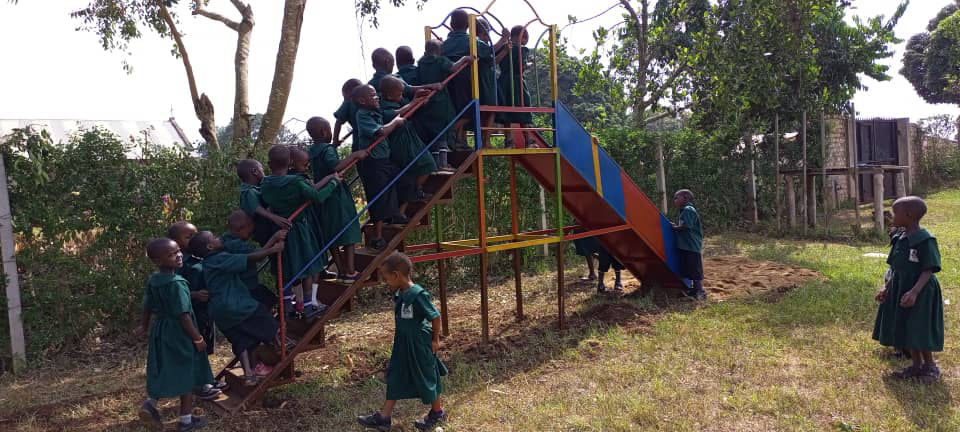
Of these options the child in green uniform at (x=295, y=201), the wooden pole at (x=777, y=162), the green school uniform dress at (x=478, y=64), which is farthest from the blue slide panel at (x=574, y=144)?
the wooden pole at (x=777, y=162)

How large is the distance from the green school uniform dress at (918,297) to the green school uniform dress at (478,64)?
357 cm

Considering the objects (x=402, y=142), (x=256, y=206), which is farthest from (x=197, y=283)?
(x=402, y=142)

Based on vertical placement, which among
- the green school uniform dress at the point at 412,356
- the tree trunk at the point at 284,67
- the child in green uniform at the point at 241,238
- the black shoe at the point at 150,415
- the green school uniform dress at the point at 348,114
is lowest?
the black shoe at the point at 150,415

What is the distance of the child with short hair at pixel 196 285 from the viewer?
183 inches

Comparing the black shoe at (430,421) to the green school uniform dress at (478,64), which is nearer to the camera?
the black shoe at (430,421)

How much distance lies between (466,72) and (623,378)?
308 cm

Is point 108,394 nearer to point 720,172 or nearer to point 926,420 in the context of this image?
point 926,420

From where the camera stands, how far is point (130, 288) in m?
6.75

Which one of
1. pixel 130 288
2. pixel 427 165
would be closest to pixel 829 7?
pixel 427 165

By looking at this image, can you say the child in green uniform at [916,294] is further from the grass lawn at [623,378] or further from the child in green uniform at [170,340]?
the child in green uniform at [170,340]

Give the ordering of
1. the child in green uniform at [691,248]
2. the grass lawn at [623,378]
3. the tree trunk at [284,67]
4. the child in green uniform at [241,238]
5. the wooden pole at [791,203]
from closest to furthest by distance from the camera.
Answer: the grass lawn at [623,378]
the child in green uniform at [241,238]
the child in green uniform at [691,248]
the tree trunk at [284,67]
the wooden pole at [791,203]

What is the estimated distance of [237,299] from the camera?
4.52 m

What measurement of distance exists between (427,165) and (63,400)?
3.49 metres

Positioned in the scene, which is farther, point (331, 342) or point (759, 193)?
point (759, 193)
